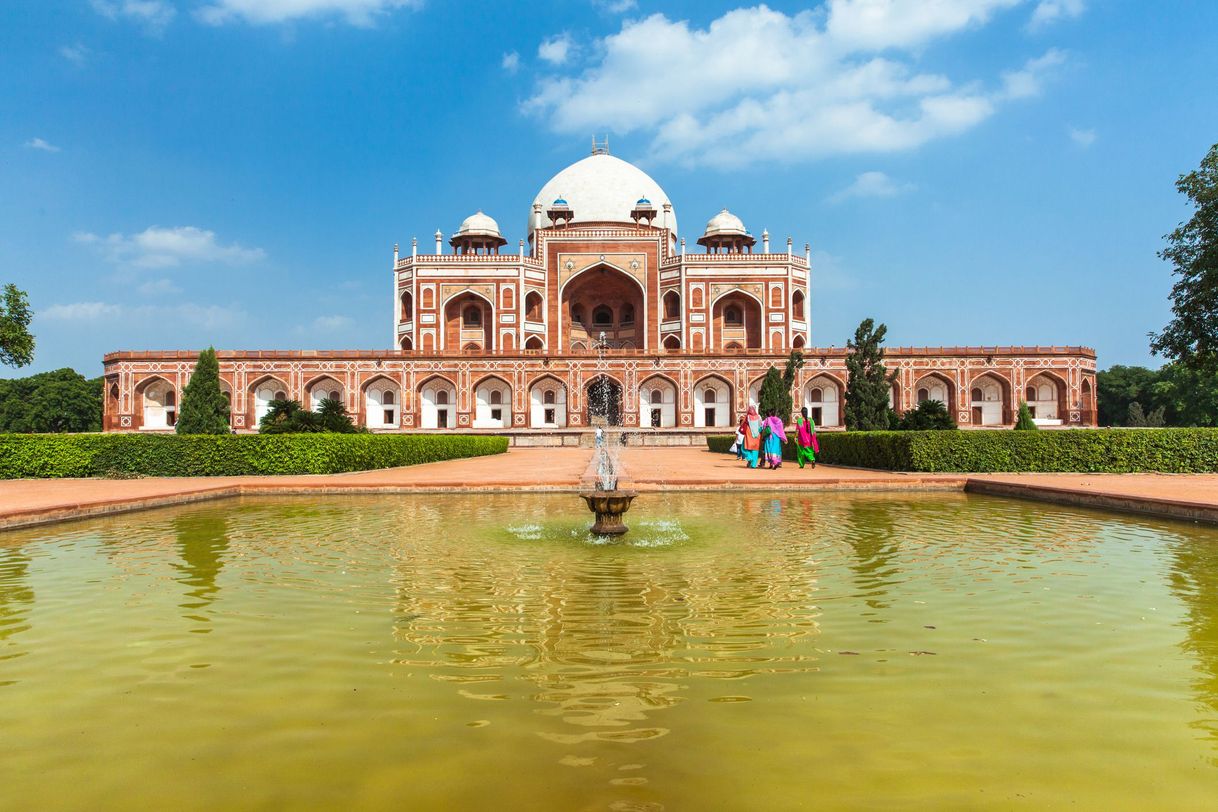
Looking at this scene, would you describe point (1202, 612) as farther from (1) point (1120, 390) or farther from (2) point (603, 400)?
(1) point (1120, 390)

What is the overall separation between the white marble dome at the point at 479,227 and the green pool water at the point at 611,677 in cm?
3563

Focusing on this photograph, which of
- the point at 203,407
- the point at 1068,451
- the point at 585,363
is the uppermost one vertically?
the point at 585,363

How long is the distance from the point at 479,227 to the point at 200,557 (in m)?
36.5

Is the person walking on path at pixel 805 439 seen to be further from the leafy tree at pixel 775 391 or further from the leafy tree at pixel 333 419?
the leafy tree at pixel 333 419

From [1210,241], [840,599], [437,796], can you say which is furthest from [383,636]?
[1210,241]

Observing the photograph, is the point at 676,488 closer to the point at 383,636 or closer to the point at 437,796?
the point at 383,636

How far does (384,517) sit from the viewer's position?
770 centimetres

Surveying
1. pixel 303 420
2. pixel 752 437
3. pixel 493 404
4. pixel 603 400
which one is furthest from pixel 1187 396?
pixel 303 420

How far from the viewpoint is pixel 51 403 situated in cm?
4100

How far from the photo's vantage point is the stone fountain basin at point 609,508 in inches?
242

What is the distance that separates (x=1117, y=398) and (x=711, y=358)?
25003 millimetres

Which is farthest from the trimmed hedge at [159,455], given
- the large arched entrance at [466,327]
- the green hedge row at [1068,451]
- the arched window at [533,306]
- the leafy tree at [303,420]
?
the arched window at [533,306]

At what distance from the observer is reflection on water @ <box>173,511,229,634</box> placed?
13.3 ft

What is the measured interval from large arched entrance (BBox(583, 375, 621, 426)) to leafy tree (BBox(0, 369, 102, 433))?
2638 cm
